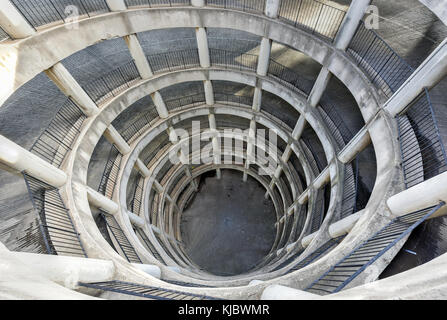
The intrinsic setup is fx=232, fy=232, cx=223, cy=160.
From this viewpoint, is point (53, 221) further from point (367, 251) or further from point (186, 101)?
point (186, 101)

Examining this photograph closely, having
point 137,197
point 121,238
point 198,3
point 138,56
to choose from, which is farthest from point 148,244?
point 198,3

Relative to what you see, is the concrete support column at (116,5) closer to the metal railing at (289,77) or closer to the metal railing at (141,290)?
the metal railing at (289,77)

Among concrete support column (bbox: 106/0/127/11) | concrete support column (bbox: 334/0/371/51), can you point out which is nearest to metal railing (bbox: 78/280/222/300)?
concrete support column (bbox: 334/0/371/51)

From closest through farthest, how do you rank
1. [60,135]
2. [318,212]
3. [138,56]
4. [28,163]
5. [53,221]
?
[28,163]
[53,221]
[60,135]
[138,56]
[318,212]

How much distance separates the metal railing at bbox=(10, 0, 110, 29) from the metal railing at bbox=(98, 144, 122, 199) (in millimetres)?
6840

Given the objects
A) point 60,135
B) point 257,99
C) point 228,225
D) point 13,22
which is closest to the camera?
point 13,22

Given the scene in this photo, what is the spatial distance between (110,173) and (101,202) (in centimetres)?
267

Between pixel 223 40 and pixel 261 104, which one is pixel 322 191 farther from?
pixel 223 40

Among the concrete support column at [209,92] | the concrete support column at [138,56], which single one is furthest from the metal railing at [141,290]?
the concrete support column at [209,92]

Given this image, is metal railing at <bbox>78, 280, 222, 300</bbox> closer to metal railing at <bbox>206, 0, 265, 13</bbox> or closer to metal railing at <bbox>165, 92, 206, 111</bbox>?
metal railing at <bbox>165, 92, 206, 111</bbox>

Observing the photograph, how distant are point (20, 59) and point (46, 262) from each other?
709 cm

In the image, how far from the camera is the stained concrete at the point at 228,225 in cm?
2127

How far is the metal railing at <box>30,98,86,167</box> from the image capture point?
9977 mm

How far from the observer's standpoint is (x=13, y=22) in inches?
307
